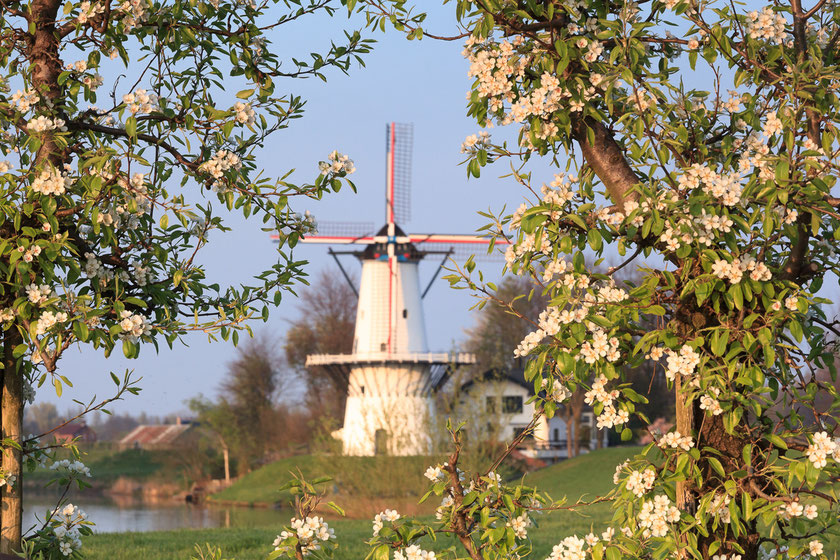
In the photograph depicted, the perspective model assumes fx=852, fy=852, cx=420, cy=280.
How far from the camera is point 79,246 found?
4.05 meters

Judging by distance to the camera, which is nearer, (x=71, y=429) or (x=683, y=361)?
(x=683, y=361)

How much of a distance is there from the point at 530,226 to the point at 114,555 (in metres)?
6.83

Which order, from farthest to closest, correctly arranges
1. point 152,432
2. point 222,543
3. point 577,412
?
point 152,432
point 577,412
point 222,543

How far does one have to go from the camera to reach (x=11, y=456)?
4129 mm

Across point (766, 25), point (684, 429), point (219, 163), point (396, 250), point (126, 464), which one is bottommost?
point (126, 464)

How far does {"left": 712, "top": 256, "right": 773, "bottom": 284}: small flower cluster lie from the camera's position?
3.07 m

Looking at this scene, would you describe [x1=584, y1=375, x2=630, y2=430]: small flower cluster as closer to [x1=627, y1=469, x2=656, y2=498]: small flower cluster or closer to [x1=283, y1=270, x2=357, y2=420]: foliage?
[x1=627, y1=469, x2=656, y2=498]: small flower cluster

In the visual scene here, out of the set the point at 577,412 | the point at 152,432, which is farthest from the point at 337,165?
the point at 152,432

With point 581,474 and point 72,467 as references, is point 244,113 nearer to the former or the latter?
point 72,467

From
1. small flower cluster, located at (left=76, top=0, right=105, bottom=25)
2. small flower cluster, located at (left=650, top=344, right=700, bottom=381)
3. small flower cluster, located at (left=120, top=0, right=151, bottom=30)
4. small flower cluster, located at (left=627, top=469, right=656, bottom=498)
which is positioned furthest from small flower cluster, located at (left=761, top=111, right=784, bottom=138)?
small flower cluster, located at (left=76, top=0, right=105, bottom=25)

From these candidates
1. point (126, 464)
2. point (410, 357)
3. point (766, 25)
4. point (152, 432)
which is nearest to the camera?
point (766, 25)

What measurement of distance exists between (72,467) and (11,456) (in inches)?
14.8

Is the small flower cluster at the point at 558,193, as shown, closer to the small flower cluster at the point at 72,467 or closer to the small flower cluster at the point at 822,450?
the small flower cluster at the point at 822,450

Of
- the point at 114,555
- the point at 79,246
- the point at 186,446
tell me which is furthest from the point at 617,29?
the point at 186,446
